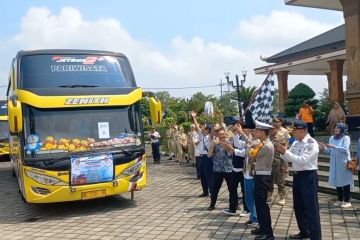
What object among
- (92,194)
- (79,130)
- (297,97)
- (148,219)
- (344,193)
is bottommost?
(148,219)

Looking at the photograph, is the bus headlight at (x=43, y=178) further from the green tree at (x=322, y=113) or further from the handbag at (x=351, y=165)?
the green tree at (x=322, y=113)

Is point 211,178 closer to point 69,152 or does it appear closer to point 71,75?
point 69,152

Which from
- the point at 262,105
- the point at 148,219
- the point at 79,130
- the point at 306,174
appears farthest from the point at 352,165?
the point at 79,130

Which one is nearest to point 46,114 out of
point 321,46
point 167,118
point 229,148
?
point 229,148

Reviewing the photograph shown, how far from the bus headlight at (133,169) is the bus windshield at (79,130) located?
38cm

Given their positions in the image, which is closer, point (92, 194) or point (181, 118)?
point (92, 194)

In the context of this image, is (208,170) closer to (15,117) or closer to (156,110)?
(156,110)

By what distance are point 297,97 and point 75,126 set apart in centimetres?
1580

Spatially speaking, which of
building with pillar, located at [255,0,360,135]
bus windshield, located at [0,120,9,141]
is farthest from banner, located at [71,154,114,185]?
bus windshield, located at [0,120,9,141]

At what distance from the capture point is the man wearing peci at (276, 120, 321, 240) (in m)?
5.56

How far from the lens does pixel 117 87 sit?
8.86 meters

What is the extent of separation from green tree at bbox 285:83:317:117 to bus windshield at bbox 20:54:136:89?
14268 mm

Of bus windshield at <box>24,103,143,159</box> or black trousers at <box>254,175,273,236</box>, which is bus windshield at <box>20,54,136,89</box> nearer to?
bus windshield at <box>24,103,143,159</box>

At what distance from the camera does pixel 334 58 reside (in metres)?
19.7
